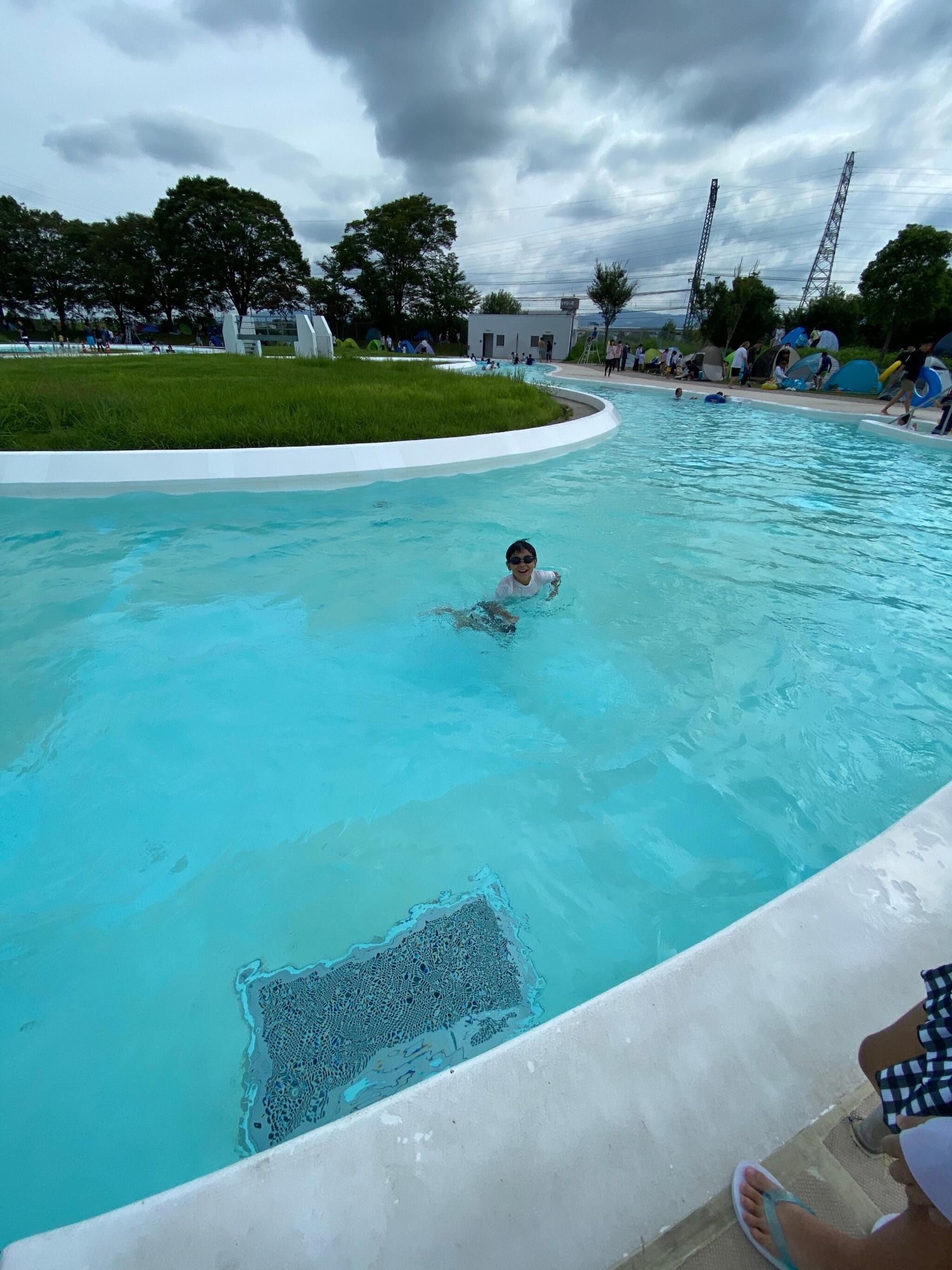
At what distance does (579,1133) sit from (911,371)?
20738 mm

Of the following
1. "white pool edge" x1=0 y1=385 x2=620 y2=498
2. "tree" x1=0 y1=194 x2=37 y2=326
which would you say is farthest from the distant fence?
"white pool edge" x1=0 y1=385 x2=620 y2=498

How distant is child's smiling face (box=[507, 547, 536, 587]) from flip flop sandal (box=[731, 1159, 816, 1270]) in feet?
11.7

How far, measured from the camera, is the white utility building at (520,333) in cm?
4044

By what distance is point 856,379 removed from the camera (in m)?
20.4

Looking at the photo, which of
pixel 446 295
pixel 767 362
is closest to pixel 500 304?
pixel 446 295

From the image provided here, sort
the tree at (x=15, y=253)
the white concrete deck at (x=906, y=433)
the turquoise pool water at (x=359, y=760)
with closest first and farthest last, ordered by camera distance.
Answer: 1. the turquoise pool water at (x=359, y=760)
2. the white concrete deck at (x=906, y=433)
3. the tree at (x=15, y=253)

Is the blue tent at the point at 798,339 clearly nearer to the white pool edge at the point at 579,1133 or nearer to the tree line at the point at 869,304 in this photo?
the tree line at the point at 869,304

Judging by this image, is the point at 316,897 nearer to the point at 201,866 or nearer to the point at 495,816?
the point at 201,866

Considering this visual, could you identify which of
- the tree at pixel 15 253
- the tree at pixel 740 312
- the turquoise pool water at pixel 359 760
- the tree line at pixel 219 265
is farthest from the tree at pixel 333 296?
the turquoise pool water at pixel 359 760

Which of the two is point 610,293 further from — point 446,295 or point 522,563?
point 522,563

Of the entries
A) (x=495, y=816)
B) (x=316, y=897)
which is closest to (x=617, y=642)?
(x=495, y=816)

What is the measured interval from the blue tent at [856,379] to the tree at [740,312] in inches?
482

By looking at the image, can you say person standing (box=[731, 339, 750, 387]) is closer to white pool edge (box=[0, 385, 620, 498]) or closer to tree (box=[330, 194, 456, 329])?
white pool edge (box=[0, 385, 620, 498])

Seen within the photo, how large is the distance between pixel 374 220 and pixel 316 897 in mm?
55618
